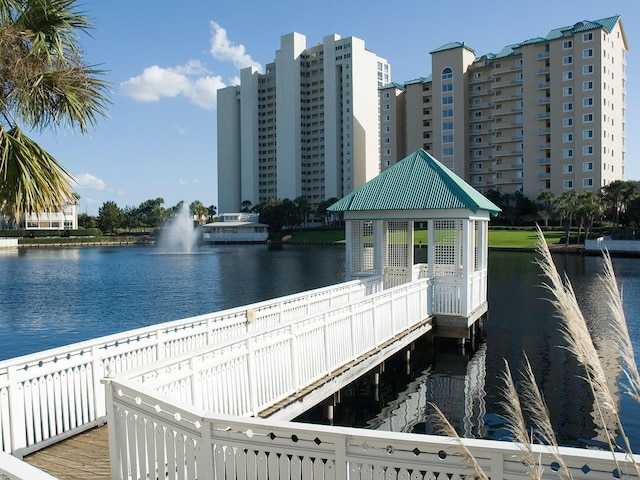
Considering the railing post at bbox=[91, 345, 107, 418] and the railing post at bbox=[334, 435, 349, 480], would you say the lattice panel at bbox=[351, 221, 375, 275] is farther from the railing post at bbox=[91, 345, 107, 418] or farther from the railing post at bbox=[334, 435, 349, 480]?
the railing post at bbox=[334, 435, 349, 480]

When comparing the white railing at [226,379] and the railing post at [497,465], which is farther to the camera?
the white railing at [226,379]

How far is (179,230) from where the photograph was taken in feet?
384

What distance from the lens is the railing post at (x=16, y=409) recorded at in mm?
6590

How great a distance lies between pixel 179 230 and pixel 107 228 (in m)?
25.2

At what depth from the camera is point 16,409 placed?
6.63 meters

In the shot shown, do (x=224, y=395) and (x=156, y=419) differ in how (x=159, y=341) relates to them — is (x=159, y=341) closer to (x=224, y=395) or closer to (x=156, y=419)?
(x=224, y=395)

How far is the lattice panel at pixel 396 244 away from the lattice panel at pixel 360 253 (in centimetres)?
57

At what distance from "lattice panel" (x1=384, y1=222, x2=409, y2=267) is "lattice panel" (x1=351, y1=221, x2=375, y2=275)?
22.3 inches

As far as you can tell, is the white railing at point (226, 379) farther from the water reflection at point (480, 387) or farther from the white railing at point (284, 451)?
the water reflection at point (480, 387)

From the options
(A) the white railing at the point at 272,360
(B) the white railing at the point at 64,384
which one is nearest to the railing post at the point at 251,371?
(A) the white railing at the point at 272,360

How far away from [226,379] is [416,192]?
1163 centimetres

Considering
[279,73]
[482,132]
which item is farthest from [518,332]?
[279,73]

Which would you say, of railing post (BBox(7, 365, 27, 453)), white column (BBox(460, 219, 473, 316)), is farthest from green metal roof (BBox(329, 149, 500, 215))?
railing post (BBox(7, 365, 27, 453))

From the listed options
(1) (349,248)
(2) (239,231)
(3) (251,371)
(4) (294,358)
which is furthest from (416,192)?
(2) (239,231)
